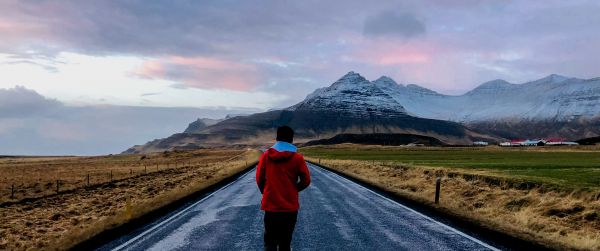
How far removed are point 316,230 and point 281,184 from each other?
19.1 ft

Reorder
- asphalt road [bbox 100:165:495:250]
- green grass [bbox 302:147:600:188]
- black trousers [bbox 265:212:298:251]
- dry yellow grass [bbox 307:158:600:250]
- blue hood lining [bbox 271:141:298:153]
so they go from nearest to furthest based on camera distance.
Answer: blue hood lining [bbox 271:141:298:153] → black trousers [bbox 265:212:298:251] → asphalt road [bbox 100:165:495:250] → dry yellow grass [bbox 307:158:600:250] → green grass [bbox 302:147:600:188]

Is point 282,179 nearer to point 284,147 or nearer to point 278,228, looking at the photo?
point 284,147

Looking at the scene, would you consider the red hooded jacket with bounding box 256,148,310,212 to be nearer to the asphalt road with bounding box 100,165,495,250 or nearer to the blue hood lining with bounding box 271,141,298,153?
the blue hood lining with bounding box 271,141,298,153

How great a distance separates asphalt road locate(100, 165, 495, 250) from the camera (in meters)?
11.2

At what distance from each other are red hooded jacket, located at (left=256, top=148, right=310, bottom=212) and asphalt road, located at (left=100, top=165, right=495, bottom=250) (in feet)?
11.0

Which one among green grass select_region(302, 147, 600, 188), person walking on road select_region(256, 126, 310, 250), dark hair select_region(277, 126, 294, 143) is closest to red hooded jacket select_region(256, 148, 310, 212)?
person walking on road select_region(256, 126, 310, 250)

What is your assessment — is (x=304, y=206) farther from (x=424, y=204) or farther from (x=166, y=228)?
(x=166, y=228)

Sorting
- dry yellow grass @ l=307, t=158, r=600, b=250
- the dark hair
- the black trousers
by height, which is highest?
the dark hair

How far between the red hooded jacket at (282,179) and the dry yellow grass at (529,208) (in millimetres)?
6895

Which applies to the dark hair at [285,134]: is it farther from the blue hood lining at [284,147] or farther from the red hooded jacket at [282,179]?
the red hooded jacket at [282,179]

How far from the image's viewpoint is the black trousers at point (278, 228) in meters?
7.82

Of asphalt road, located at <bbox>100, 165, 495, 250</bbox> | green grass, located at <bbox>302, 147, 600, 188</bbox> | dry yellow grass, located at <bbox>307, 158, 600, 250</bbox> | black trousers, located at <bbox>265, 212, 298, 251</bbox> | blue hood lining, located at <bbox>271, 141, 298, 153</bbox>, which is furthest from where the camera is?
green grass, located at <bbox>302, 147, 600, 188</bbox>

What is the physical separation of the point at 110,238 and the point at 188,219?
10.4 feet

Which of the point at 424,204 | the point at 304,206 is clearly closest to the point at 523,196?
the point at 424,204
